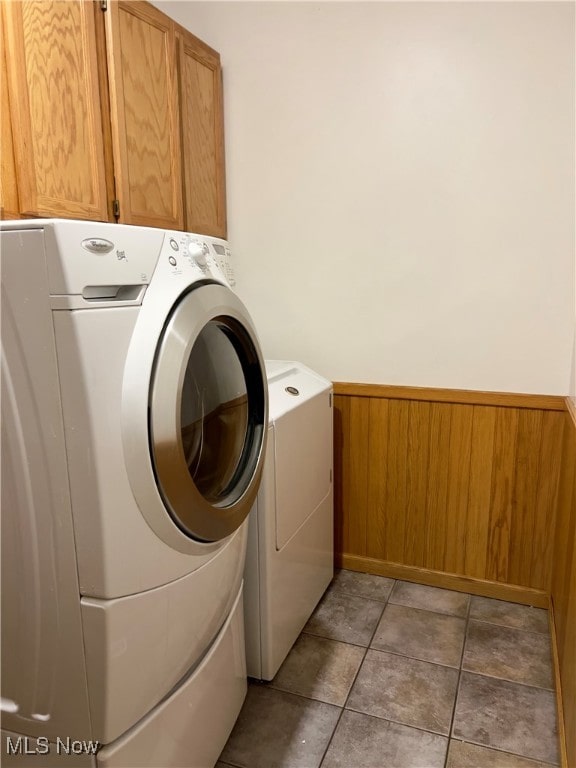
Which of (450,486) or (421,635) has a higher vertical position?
Result: (450,486)

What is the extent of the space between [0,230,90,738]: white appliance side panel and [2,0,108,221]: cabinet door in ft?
2.36

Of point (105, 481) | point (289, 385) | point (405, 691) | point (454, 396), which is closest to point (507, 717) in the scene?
point (405, 691)

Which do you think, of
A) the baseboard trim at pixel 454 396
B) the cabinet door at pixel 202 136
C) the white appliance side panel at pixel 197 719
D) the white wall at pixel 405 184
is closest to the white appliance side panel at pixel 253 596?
the white appliance side panel at pixel 197 719

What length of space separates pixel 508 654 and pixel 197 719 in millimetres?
1106

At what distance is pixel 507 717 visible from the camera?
1613mm

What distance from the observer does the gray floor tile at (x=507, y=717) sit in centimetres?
152

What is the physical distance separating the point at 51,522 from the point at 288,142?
1.77 meters

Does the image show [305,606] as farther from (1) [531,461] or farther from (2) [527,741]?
(1) [531,461]

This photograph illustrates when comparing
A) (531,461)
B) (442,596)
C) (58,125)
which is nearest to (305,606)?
(442,596)

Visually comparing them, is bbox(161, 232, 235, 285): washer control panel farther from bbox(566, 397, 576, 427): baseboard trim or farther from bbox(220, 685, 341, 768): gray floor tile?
bbox(220, 685, 341, 768): gray floor tile

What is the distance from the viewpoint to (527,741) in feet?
5.02

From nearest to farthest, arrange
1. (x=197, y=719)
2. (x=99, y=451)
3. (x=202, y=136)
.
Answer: (x=99, y=451), (x=197, y=719), (x=202, y=136)

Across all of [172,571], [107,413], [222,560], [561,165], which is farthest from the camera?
[561,165]

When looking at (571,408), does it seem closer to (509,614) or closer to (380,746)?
(509,614)
